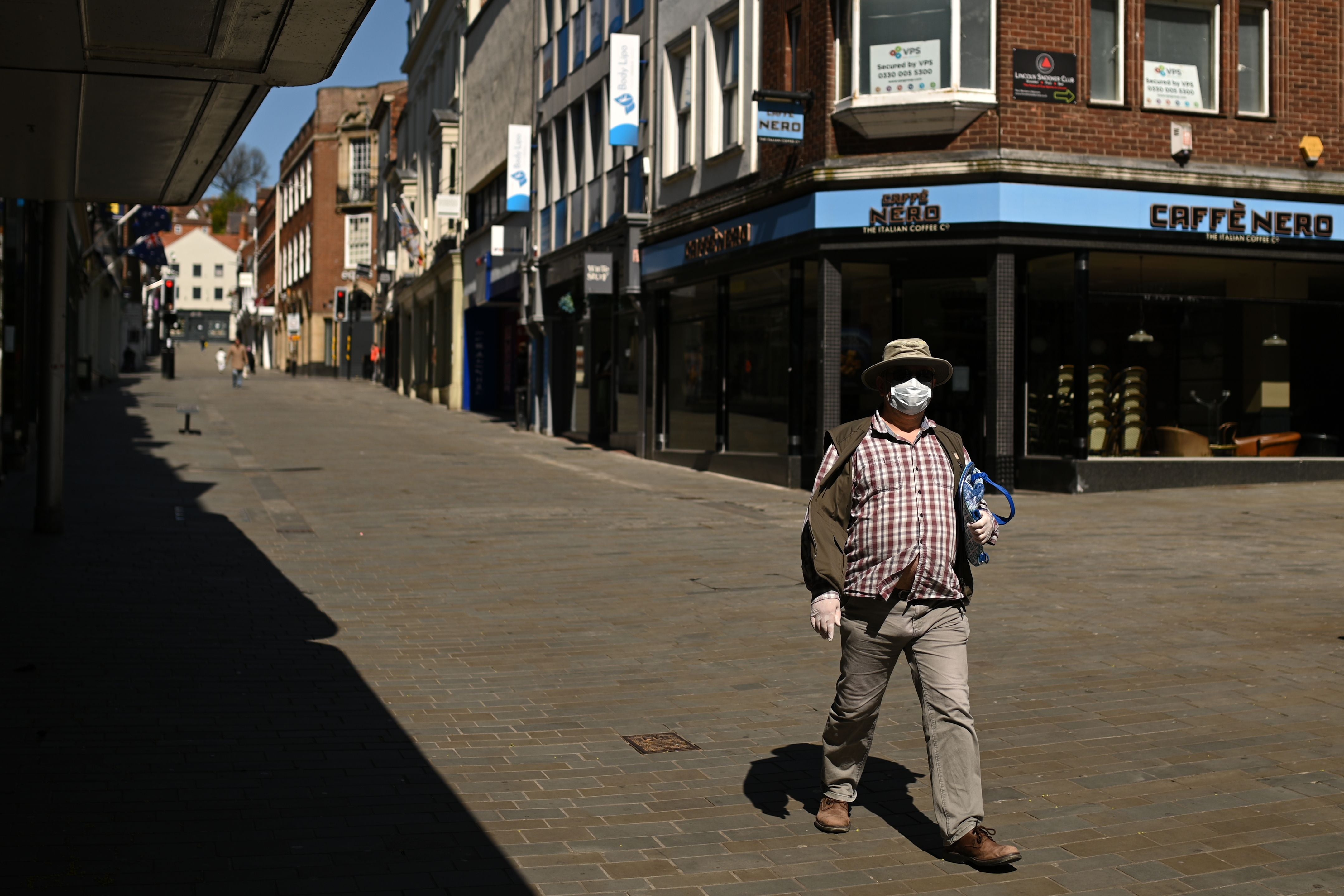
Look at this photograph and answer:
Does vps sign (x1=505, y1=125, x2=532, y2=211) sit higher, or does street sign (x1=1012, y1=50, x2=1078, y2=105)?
vps sign (x1=505, y1=125, x2=532, y2=211)

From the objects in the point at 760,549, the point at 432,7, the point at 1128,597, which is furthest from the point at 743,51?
the point at 432,7

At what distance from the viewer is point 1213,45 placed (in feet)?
60.7

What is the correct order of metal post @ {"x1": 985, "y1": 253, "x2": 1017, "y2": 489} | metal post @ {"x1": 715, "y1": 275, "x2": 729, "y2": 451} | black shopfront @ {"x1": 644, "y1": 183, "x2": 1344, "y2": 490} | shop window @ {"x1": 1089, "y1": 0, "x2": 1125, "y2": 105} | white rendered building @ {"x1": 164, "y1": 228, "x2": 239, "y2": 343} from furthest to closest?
white rendered building @ {"x1": 164, "y1": 228, "x2": 239, "y2": 343} → metal post @ {"x1": 715, "y1": 275, "x2": 729, "y2": 451} → shop window @ {"x1": 1089, "y1": 0, "x2": 1125, "y2": 105} → black shopfront @ {"x1": 644, "y1": 183, "x2": 1344, "y2": 490} → metal post @ {"x1": 985, "y1": 253, "x2": 1017, "y2": 489}

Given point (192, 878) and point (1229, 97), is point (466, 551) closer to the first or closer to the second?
point (192, 878)

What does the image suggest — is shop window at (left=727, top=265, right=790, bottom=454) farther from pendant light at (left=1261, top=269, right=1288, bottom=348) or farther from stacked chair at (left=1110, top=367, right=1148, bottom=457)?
pendant light at (left=1261, top=269, right=1288, bottom=348)

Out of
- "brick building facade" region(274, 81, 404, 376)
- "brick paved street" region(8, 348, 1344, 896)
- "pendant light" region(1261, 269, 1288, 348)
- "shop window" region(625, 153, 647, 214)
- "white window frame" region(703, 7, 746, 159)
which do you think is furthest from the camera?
"brick building facade" region(274, 81, 404, 376)

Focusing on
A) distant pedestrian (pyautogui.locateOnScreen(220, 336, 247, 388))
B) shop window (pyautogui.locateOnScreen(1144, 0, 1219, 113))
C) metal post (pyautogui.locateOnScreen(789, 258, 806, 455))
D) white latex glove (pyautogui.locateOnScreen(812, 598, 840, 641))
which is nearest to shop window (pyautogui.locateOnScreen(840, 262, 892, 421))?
metal post (pyautogui.locateOnScreen(789, 258, 806, 455))

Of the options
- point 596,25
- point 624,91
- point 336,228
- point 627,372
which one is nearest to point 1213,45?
point 624,91

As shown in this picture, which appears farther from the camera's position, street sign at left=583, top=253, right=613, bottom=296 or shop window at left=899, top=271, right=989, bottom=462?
street sign at left=583, top=253, right=613, bottom=296

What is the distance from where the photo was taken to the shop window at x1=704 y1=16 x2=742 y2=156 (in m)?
21.6

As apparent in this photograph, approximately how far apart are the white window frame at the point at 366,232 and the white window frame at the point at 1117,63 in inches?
2216

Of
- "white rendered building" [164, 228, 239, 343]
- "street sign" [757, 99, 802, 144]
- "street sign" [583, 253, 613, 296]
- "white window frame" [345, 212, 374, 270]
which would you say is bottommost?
"street sign" [583, 253, 613, 296]

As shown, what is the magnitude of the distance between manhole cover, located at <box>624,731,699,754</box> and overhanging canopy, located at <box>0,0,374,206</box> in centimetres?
329

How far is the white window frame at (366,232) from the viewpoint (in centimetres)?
7125
